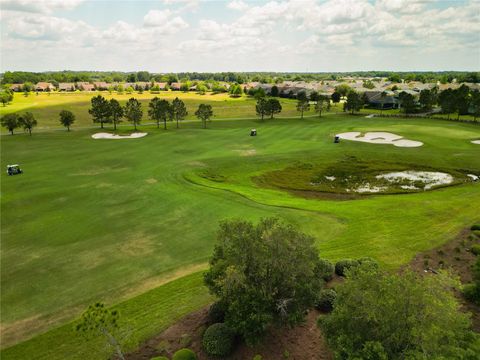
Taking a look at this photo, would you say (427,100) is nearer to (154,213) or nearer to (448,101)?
(448,101)

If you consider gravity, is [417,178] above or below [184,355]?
above

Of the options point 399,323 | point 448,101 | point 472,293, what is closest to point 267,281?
point 399,323

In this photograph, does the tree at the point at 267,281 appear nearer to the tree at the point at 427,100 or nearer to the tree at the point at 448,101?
the tree at the point at 448,101

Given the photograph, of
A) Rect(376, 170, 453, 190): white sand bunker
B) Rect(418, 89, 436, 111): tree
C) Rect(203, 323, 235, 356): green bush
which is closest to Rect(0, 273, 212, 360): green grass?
Rect(203, 323, 235, 356): green bush

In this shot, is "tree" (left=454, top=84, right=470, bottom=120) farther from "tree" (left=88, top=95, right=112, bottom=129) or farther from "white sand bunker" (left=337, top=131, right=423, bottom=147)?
"tree" (left=88, top=95, right=112, bottom=129)

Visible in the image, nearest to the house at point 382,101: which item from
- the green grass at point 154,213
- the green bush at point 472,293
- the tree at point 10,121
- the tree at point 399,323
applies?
the green grass at point 154,213
